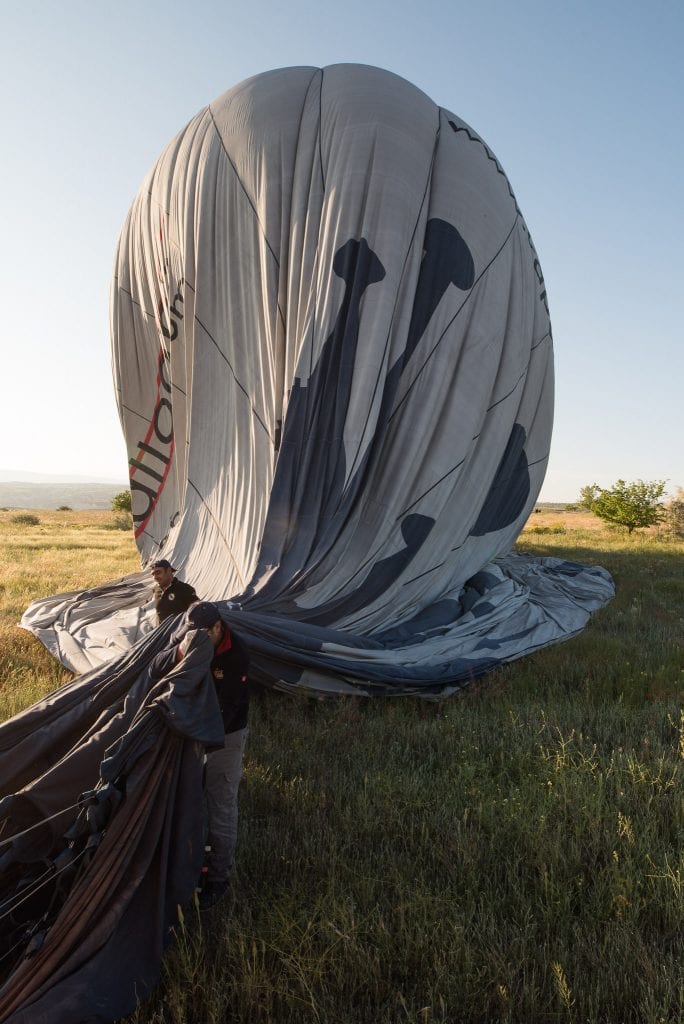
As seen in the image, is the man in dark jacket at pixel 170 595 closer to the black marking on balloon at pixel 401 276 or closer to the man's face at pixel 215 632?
the man's face at pixel 215 632

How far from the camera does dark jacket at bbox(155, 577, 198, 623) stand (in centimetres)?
537

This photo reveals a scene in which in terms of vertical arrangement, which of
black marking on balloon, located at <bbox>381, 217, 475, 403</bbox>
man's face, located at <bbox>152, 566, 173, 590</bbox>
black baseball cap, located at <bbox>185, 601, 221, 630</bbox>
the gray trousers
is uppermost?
black marking on balloon, located at <bbox>381, 217, 475, 403</bbox>

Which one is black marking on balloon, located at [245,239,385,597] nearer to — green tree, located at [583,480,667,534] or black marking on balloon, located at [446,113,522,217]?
black marking on balloon, located at [446,113,522,217]

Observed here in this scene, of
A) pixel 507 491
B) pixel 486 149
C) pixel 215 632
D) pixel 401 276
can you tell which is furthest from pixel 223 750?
pixel 486 149

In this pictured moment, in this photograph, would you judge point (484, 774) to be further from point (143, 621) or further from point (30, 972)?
point (143, 621)

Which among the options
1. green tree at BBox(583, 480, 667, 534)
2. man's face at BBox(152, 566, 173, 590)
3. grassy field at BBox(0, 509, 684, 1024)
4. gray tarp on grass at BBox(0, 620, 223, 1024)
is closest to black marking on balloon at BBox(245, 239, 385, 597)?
man's face at BBox(152, 566, 173, 590)

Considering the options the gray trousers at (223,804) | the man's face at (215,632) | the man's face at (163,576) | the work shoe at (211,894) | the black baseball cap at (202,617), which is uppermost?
the black baseball cap at (202,617)

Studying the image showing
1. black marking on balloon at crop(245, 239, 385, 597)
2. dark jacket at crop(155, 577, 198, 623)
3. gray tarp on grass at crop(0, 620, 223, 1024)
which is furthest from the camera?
black marking on balloon at crop(245, 239, 385, 597)

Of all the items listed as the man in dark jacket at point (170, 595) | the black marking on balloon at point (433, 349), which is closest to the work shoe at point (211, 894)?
the man in dark jacket at point (170, 595)

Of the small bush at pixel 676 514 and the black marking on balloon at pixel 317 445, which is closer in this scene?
the black marking on balloon at pixel 317 445

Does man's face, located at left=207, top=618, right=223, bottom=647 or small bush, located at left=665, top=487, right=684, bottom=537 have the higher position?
man's face, located at left=207, top=618, right=223, bottom=647

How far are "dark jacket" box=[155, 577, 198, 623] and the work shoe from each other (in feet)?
7.98

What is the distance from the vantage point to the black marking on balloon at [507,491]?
9.05 m

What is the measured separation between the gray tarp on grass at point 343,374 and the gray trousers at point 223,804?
2.61 meters
